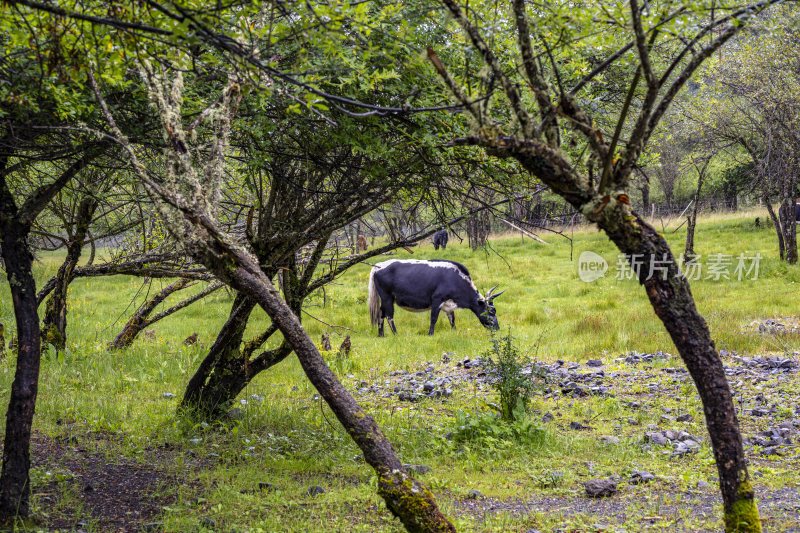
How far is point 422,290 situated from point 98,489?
13.5 m

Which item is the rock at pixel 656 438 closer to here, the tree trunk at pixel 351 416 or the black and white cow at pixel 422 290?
the tree trunk at pixel 351 416

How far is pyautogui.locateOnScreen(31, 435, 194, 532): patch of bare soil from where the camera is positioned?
5680 mm

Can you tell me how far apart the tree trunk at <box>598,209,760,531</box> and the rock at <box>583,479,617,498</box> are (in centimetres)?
226

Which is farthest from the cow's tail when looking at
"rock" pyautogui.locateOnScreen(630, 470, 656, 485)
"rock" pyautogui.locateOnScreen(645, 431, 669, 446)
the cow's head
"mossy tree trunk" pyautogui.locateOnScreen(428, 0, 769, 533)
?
"mossy tree trunk" pyautogui.locateOnScreen(428, 0, 769, 533)

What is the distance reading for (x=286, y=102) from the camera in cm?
609

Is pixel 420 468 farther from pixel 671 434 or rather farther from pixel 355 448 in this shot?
pixel 671 434

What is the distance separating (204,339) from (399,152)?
424 inches

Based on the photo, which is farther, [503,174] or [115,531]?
[503,174]

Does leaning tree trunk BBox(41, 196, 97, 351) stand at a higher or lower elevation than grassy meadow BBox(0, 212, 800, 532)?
higher

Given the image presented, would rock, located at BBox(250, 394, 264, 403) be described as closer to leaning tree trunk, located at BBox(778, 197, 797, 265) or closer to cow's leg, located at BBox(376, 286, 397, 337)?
cow's leg, located at BBox(376, 286, 397, 337)

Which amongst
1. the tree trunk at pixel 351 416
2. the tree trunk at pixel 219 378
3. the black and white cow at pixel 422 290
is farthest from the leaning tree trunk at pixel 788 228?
the tree trunk at pixel 351 416

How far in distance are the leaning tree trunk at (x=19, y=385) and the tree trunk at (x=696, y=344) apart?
192 inches

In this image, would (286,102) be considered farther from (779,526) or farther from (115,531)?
(779,526)

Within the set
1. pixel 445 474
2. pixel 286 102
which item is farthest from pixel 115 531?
pixel 286 102
